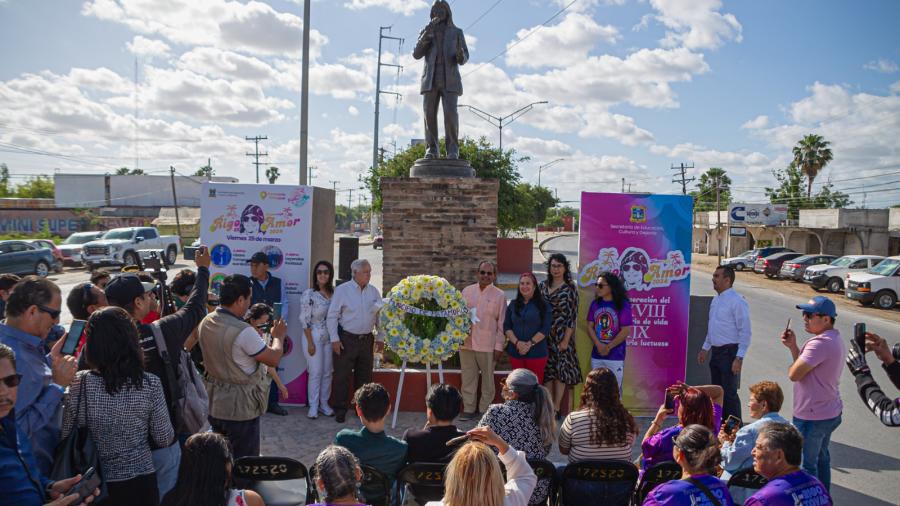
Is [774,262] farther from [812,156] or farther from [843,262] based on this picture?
[812,156]

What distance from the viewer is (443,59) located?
26.3ft

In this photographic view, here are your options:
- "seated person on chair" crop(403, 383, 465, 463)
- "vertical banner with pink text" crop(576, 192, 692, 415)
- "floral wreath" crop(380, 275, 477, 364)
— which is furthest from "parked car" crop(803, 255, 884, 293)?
"seated person on chair" crop(403, 383, 465, 463)

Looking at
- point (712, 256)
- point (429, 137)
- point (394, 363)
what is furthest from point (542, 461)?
point (712, 256)

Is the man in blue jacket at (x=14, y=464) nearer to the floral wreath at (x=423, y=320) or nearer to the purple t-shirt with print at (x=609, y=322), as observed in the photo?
the floral wreath at (x=423, y=320)

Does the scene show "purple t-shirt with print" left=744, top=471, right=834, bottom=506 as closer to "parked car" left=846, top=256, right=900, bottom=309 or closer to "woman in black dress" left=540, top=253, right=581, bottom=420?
"woman in black dress" left=540, top=253, right=581, bottom=420

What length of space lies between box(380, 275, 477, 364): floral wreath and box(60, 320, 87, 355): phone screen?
3.08m

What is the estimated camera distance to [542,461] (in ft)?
10.9

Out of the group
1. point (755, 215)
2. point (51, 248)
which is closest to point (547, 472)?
point (51, 248)

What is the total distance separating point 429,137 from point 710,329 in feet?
15.2

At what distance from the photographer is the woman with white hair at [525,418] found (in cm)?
355

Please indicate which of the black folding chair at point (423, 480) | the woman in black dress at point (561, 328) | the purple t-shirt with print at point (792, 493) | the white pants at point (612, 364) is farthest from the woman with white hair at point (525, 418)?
the white pants at point (612, 364)

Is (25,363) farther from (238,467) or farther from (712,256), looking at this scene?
(712,256)

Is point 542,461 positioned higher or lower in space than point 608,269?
lower

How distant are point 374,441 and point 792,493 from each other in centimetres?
214
